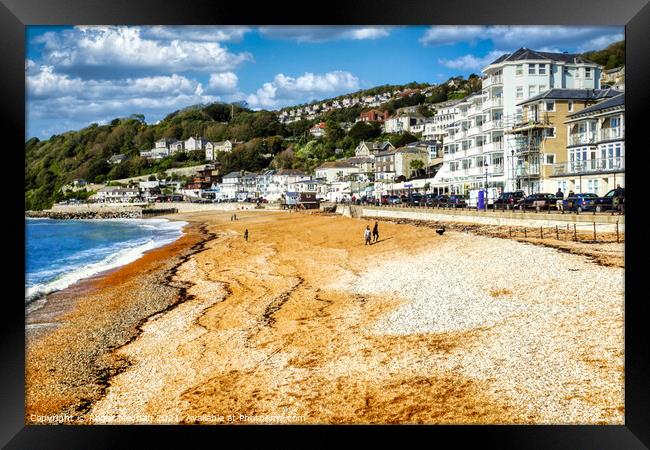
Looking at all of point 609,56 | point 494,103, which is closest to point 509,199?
point 494,103

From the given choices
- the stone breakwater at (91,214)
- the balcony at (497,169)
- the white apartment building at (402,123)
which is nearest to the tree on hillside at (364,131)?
the white apartment building at (402,123)

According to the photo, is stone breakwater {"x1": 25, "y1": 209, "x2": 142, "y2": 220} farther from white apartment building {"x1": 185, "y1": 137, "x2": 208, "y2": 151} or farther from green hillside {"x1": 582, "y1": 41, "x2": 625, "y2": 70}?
green hillside {"x1": 582, "y1": 41, "x2": 625, "y2": 70}

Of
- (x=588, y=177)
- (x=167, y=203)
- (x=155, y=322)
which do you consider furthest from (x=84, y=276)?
(x=588, y=177)

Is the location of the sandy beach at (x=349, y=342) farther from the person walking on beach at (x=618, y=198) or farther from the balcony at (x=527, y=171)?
the balcony at (x=527, y=171)

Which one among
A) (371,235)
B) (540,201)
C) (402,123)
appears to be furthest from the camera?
(371,235)

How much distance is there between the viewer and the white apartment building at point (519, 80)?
6.64 metres

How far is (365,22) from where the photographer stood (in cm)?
397

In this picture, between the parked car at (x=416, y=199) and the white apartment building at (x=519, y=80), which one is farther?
the parked car at (x=416, y=199)

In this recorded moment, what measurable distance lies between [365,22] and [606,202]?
4.59 meters

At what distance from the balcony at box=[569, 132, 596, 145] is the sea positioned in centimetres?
631

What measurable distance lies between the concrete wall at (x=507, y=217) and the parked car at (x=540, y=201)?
21 centimetres

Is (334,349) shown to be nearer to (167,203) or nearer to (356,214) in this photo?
(167,203)

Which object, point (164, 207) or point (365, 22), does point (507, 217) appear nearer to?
point (164, 207)

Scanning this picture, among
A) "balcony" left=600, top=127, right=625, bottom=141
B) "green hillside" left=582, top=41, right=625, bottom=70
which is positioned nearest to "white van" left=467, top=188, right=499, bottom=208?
"balcony" left=600, top=127, right=625, bottom=141
